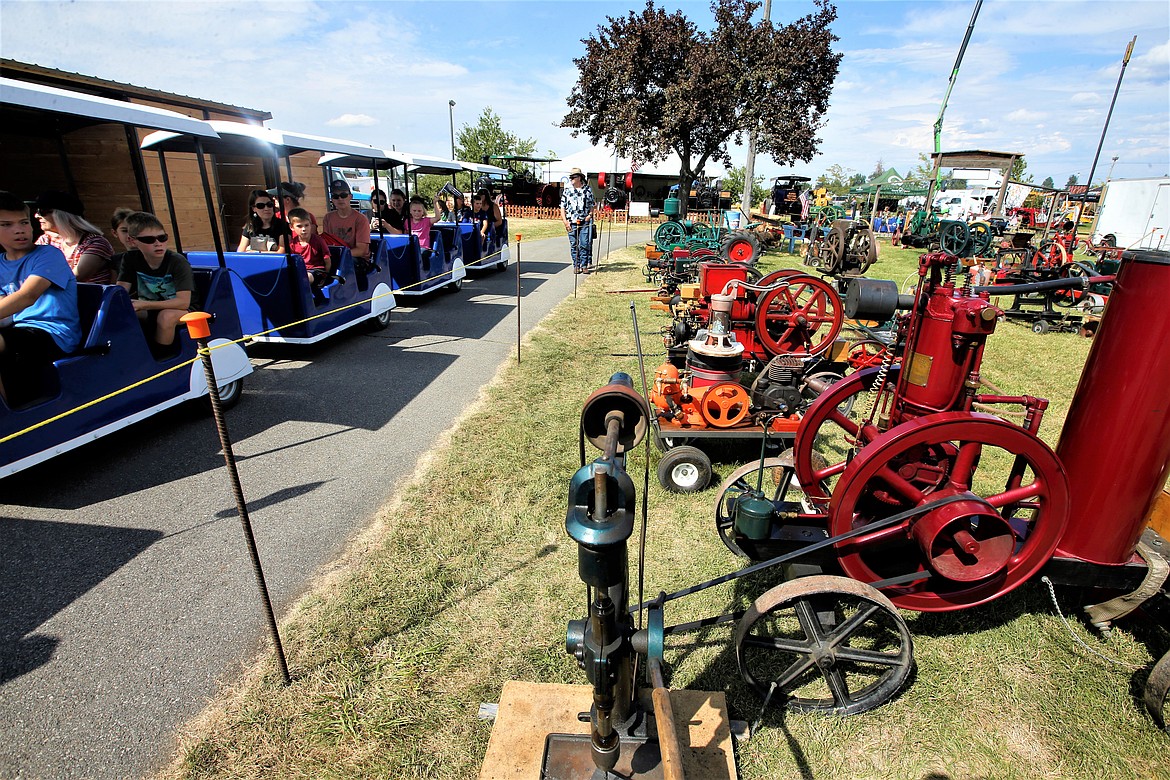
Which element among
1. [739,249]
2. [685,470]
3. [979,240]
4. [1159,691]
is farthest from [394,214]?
[979,240]

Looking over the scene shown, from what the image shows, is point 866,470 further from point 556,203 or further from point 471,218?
point 556,203

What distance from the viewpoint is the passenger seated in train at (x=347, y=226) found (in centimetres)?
760

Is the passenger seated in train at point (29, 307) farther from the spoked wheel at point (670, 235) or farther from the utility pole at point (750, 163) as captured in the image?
the utility pole at point (750, 163)

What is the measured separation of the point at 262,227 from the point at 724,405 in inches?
259

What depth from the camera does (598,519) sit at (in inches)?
51.2

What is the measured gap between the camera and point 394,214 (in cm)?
1027

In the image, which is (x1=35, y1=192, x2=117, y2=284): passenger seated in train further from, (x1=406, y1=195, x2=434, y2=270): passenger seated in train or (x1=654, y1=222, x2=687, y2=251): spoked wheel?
(x1=654, y1=222, x2=687, y2=251): spoked wheel

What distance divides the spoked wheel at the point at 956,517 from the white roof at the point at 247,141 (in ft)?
20.7

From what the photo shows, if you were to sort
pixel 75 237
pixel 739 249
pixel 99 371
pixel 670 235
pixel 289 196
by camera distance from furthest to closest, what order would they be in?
pixel 670 235 → pixel 739 249 → pixel 289 196 → pixel 75 237 → pixel 99 371

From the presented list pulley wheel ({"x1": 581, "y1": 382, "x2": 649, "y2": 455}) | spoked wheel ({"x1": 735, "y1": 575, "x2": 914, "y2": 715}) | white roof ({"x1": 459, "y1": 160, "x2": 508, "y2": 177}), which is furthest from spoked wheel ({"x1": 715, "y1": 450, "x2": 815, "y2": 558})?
white roof ({"x1": 459, "y1": 160, "x2": 508, "y2": 177})

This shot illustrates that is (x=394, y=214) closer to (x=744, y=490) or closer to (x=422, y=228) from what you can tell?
(x=422, y=228)

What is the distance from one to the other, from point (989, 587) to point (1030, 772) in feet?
2.25

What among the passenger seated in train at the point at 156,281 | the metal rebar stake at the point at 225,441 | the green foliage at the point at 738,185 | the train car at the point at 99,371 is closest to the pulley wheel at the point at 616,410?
the metal rebar stake at the point at 225,441

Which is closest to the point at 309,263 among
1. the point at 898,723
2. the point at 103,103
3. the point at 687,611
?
the point at 103,103
